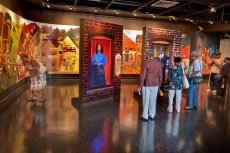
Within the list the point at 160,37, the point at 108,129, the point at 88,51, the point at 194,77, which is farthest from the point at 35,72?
the point at 194,77

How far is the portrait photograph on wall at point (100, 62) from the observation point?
722 cm

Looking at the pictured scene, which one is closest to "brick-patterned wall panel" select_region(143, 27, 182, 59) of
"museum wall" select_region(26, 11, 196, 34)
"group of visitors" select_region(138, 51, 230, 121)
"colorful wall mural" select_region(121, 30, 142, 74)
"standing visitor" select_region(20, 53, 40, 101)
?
"group of visitors" select_region(138, 51, 230, 121)

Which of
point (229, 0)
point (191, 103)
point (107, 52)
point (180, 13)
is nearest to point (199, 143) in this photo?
point (191, 103)

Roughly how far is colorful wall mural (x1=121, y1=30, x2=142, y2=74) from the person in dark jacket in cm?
489

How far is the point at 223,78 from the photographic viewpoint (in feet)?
30.5

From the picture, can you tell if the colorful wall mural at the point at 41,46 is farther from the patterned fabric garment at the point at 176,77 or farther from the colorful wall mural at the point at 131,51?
the patterned fabric garment at the point at 176,77

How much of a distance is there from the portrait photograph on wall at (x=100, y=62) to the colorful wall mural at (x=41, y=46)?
2723 mm

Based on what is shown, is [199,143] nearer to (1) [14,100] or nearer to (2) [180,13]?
(1) [14,100]

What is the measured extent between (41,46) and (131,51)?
195 inches

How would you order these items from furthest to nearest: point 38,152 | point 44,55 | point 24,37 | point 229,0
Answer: point 44,55, point 24,37, point 229,0, point 38,152

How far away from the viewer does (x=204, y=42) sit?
50.1 ft

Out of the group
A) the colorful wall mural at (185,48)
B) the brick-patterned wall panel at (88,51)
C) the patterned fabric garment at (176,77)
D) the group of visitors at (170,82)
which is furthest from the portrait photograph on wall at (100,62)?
the colorful wall mural at (185,48)

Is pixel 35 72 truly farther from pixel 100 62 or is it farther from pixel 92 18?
pixel 92 18

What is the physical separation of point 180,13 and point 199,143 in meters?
9.11
